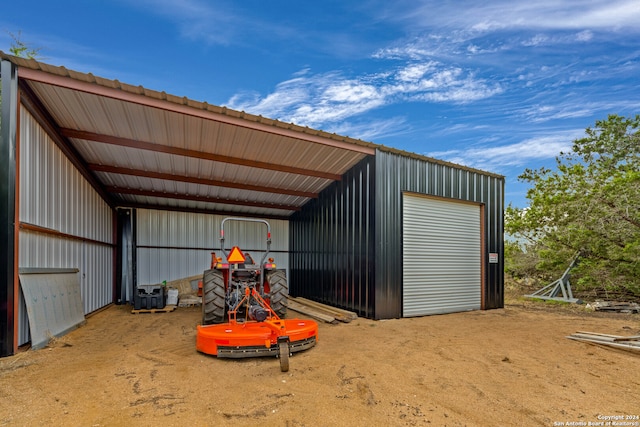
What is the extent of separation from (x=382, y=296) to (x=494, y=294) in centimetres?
436

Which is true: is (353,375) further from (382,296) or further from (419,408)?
(382,296)

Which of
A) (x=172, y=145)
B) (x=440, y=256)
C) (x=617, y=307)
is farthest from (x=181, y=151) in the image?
(x=617, y=307)

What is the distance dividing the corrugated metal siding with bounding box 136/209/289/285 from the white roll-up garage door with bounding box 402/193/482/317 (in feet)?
19.9

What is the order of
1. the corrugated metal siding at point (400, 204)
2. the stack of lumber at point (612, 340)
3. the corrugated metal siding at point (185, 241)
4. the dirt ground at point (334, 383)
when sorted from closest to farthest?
the dirt ground at point (334, 383)
the stack of lumber at point (612, 340)
the corrugated metal siding at point (400, 204)
the corrugated metal siding at point (185, 241)

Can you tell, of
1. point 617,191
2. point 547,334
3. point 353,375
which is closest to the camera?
point 353,375

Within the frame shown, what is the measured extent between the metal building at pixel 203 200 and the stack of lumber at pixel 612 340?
3263mm

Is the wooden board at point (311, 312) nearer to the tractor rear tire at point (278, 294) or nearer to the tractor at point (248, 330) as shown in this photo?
the tractor rear tire at point (278, 294)

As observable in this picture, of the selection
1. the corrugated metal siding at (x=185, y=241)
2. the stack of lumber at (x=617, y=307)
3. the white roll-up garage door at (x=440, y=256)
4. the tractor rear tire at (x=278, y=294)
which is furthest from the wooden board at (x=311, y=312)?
the stack of lumber at (x=617, y=307)

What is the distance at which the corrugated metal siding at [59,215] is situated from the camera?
5.21 metres

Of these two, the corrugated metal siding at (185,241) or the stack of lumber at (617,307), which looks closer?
the stack of lumber at (617,307)

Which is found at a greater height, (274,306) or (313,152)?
(313,152)

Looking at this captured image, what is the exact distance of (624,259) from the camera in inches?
441

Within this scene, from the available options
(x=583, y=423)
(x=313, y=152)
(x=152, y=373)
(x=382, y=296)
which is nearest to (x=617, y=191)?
(x=382, y=296)

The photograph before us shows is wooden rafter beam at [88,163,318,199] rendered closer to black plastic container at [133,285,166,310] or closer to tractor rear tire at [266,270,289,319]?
black plastic container at [133,285,166,310]
